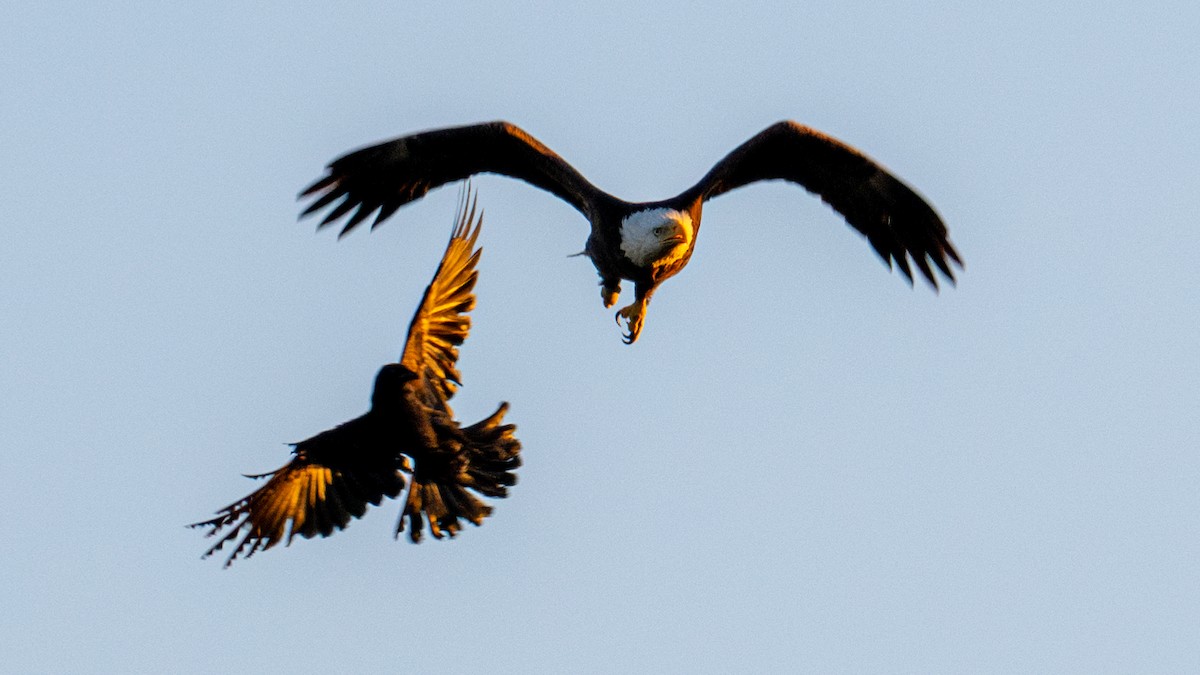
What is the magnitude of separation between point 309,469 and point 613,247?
1.97m

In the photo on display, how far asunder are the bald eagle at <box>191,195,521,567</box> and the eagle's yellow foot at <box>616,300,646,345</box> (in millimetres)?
877

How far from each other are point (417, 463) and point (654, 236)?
1701 millimetres

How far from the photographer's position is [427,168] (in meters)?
9.11

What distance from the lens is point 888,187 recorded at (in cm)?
926

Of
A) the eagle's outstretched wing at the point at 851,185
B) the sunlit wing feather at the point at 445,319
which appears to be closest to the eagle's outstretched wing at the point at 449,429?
the sunlit wing feather at the point at 445,319

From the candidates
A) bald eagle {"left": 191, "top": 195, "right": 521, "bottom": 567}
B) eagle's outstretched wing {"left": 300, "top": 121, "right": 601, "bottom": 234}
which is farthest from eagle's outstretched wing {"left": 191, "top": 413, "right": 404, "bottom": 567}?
eagle's outstretched wing {"left": 300, "top": 121, "right": 601, "bottom": 234}

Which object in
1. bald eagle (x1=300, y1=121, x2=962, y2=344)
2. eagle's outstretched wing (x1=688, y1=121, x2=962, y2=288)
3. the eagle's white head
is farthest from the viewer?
eagle's outstretched wing (x1=688, y1=121, x2=962, y2=288)

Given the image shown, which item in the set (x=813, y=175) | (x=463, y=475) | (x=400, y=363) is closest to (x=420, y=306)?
(x=400, y=363)

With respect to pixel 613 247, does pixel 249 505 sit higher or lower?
lower

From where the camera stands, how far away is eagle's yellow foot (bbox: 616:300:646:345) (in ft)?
29.4

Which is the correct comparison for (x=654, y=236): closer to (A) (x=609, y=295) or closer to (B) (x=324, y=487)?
(A) (x=609, y=295)

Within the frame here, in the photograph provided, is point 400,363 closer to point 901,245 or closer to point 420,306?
point 420,306

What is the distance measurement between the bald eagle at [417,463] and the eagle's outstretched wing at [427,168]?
47 cm

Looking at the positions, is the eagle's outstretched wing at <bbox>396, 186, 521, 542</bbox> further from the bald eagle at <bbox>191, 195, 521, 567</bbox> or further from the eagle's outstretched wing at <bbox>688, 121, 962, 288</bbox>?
the eagle's outstretched wing at <bbox>688, 121, 962, 288</bbox>
